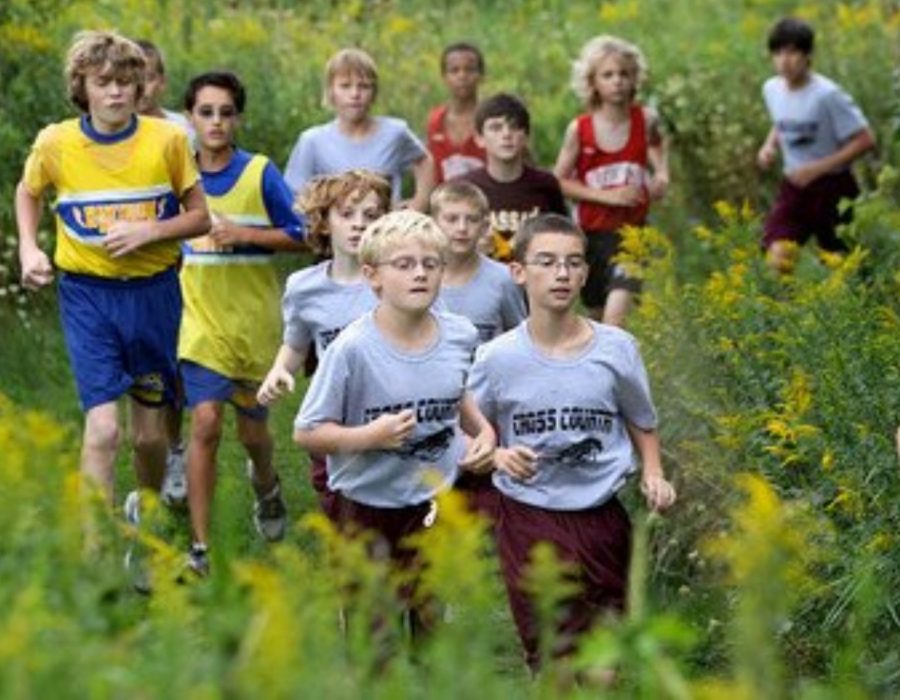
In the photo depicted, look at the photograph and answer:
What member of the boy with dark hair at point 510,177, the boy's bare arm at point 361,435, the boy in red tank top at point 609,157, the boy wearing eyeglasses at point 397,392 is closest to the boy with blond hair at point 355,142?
the boy with dark hair at point 510,177

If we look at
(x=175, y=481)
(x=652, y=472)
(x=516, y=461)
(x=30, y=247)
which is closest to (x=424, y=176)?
(x=175, y=481)

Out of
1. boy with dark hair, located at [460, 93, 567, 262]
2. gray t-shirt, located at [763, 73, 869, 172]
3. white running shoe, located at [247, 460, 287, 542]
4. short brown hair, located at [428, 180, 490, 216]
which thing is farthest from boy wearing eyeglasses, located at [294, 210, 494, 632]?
gray t-shirt, located at [763, 73, 869, 172]

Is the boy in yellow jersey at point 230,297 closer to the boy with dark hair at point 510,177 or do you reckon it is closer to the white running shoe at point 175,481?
the white running shoe at point 175,481

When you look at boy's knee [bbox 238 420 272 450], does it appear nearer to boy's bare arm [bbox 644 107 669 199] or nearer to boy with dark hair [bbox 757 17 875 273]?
boy's bare arm [bbox 644 107 669 199]

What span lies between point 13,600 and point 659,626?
1016 mm

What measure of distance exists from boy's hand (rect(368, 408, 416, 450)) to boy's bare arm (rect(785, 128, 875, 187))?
7027 millimetres

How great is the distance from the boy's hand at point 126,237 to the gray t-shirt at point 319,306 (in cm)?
67

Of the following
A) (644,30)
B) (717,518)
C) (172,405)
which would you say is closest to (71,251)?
(172,405)

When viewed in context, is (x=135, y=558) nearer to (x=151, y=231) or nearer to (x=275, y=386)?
(x=275, y=386)

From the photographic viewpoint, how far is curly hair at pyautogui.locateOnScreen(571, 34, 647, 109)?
1288 centimetres

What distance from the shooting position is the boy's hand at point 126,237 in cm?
934

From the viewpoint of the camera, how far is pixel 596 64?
12984 mm

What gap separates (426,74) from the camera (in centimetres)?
1716

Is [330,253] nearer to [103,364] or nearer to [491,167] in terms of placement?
[103,364]
